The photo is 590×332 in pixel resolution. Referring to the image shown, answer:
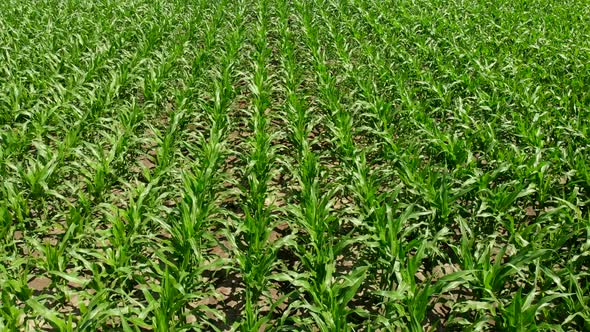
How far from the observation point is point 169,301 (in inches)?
111

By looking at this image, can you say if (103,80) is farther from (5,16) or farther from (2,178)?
(5,16)

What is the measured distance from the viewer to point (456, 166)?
4297 millimetres

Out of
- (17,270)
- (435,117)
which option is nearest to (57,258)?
(17,270)

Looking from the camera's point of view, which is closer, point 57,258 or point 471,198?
point 57,258

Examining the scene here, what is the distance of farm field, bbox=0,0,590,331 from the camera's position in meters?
3.03

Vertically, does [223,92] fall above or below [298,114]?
above

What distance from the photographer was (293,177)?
459 centimetres

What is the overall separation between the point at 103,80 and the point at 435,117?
3.84 metres

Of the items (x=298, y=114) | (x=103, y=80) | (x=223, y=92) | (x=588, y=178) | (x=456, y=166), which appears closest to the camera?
(x=588, y=178)

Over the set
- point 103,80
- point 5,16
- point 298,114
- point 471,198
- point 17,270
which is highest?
point 5,16

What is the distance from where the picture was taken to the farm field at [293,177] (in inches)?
119

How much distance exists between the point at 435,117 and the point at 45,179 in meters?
3.91

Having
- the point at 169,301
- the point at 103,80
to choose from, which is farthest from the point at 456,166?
the point at 103,80

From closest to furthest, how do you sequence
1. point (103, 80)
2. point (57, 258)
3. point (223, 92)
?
point (57, 258)
point (223, 92)
point (103, 80)
